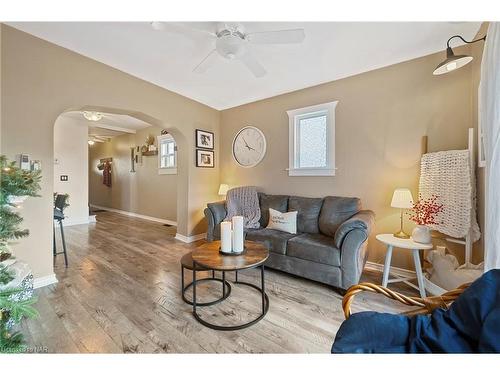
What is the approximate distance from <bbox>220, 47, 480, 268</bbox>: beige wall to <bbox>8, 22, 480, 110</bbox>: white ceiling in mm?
174

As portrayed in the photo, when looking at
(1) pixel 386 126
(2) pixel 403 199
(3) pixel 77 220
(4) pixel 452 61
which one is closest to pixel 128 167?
(3) pixel 77 220

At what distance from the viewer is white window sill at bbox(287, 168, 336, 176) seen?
3027 mm

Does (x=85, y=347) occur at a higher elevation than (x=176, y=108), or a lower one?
lower

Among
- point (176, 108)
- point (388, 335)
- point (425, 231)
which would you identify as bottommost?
point (388, 335)

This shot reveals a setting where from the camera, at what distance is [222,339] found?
1482 mm

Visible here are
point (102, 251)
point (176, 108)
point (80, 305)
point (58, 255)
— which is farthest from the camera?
point (176, 108)

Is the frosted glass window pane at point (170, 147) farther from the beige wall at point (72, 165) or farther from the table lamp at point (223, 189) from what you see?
the beige wall at point (72, 165)

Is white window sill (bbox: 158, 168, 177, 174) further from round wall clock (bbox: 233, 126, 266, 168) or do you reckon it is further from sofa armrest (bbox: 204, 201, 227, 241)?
sofa armrest (bbox: 204, 201, 227, 241)

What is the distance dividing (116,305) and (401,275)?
3033 mm

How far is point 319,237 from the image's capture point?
99.4 inches

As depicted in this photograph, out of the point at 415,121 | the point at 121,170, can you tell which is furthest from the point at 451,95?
the point at 121,170

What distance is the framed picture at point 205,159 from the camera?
3.97 m

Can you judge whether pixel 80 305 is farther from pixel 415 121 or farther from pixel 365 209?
pixel 415 121

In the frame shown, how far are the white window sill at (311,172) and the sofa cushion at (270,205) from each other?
42cm
